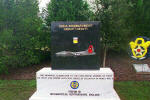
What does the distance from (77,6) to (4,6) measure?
3.92 meters

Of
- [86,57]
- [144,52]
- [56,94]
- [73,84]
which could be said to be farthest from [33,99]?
[144,52]

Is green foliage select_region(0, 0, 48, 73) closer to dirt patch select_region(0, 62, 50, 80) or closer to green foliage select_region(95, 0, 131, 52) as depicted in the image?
dirt patch select_region(0, 62, 50, 80)

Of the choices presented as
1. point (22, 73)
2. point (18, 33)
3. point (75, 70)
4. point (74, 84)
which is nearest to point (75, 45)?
point (75, 70)

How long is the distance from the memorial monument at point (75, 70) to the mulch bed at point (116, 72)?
9.59ft

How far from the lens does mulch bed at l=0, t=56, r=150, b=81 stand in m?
7.60

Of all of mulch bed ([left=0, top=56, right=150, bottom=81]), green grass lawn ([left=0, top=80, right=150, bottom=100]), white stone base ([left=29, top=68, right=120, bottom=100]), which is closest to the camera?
white stone base ([left=29, top=68, right=120, bottom=100])

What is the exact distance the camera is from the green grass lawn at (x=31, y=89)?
18.5 feet

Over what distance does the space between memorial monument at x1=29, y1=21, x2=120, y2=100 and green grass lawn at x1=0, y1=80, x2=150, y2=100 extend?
103cm

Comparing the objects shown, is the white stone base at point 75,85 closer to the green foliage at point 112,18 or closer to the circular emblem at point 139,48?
the green foliage at point 112,18

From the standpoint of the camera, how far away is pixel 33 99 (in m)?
4.85

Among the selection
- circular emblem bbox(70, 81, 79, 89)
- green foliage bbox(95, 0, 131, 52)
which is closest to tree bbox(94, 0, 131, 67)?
green foliage bbox(95, 0, 131, 52)

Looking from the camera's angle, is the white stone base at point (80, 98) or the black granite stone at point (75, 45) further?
the black granite stone at point (75, 45)

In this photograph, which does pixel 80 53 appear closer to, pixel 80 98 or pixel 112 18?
pixel 80 98

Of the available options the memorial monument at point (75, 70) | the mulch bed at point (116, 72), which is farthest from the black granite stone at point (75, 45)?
the mulch bed at point (116, 72)
